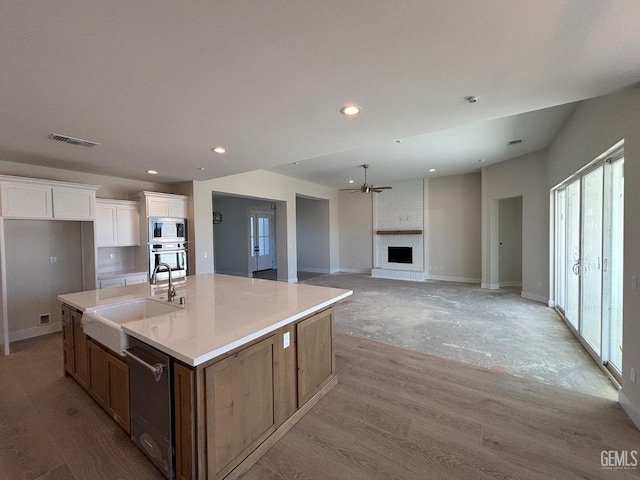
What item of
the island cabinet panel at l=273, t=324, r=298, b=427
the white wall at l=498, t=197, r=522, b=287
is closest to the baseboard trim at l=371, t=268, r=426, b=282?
the white wall at l=498, t=197, r=522, b=287

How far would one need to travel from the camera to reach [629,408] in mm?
2117

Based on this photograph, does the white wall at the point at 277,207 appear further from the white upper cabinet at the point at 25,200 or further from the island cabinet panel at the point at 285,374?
the island cabinet panel at the point at 285,374

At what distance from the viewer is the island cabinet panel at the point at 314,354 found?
2.16 meters

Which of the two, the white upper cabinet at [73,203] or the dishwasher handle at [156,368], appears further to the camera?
the white upper cabinet at [73,203]

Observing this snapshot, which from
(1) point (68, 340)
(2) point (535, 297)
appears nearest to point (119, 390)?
(1) point (68, 340)

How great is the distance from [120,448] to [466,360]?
3.28 metres

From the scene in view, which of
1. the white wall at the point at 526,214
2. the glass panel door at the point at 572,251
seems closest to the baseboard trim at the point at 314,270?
the white wall at the point at 526,214

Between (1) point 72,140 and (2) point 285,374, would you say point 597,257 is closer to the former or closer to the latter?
(2) point 285,374

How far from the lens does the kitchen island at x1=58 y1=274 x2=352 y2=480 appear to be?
4.81ft

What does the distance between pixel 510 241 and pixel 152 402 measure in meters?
8.31

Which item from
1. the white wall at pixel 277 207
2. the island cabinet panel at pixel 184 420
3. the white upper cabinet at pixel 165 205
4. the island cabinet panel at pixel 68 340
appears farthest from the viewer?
the white wall at pixel 277 207

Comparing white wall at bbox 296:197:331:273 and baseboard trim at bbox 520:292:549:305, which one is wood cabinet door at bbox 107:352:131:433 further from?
white wall at bbox 296:197:331:273

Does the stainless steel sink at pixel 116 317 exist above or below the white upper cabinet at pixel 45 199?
below

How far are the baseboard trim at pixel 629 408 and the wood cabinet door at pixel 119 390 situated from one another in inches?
146
